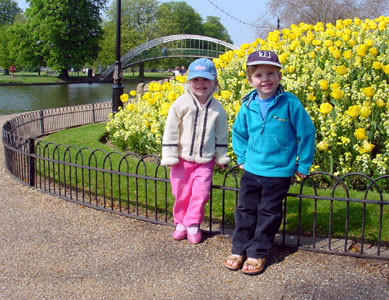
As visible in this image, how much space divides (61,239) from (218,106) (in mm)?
1836

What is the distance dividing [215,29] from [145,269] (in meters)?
98.5

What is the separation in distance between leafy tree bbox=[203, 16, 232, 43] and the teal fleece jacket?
9245cm

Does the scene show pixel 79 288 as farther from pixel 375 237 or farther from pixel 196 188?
pixel 375 237

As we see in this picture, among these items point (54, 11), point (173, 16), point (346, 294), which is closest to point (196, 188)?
point (346, 294)

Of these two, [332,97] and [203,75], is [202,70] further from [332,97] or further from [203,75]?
[332,97]

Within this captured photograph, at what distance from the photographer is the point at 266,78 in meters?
3.35

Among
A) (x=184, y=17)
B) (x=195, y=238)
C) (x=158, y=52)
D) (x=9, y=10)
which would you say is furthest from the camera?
(x=9, y=10)

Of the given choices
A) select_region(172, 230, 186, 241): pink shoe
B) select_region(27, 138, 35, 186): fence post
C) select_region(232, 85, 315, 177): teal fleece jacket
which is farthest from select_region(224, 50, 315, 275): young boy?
select_region(27, 138, 35, 186): fence post

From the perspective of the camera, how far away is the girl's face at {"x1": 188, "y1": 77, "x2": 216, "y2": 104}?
3754 mm

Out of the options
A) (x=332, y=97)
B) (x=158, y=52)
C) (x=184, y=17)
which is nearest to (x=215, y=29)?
(x=184, y=17)

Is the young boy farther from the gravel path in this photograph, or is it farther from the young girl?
the young girl

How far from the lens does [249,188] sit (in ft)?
11.5

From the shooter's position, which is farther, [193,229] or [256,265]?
[193,229]

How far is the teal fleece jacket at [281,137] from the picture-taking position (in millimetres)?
3346
